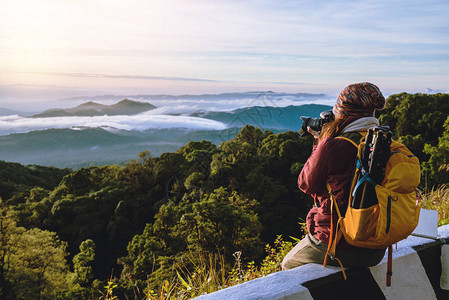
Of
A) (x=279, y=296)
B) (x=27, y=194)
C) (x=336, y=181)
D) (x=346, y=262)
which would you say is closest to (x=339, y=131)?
(x=336, y=181)

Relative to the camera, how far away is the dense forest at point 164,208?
60.3 ft

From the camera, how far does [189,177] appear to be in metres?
28.2

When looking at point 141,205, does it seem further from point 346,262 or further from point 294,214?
point 346,262

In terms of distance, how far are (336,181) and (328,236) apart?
0.32 meters

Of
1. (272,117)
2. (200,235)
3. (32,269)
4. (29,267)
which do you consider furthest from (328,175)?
(272,117)

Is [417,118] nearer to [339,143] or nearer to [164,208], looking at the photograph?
[164,208]

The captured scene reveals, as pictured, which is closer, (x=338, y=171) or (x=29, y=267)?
(x=338, y=171)

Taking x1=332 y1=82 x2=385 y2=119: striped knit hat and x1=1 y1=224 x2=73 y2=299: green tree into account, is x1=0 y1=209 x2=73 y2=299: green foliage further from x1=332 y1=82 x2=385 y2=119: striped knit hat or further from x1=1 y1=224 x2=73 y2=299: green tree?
x1=332 y1=82 x2=385 y2=119: striped knit hat

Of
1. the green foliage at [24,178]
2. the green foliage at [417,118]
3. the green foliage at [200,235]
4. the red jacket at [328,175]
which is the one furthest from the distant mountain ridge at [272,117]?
the green foliage at [24,178]

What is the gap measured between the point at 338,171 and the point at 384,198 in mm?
273

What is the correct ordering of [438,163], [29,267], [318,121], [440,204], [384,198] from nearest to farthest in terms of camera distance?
1. [384,198]
2. [318,121]
3. [440,204]
4. [29,267]
5. [438,163]

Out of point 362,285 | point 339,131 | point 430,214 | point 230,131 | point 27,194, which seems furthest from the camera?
point 230,131

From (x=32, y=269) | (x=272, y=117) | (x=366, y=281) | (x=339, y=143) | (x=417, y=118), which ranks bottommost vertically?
(x=32, y=269)

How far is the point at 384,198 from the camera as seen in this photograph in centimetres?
175
